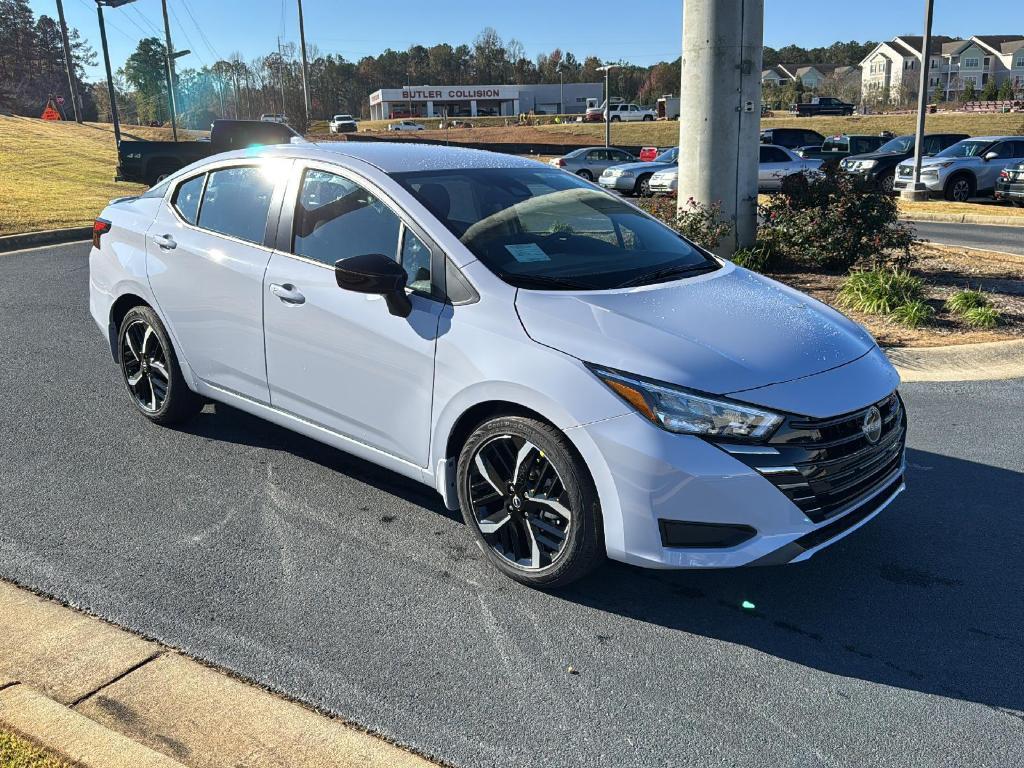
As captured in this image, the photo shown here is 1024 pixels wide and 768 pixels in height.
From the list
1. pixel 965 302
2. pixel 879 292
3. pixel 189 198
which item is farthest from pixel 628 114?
pixel 189 198

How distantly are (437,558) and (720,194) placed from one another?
7.57 meters

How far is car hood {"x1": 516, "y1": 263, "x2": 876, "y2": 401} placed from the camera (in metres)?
3.31

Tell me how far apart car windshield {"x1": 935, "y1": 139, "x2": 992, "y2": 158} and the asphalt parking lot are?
19.7 metres

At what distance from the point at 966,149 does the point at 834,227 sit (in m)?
15.2

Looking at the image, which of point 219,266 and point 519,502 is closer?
point 519,502

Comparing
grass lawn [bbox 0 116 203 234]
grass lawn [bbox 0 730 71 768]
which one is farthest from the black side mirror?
grass lawn [bbox 0 116 203 234]

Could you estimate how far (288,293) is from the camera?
435 centimetres

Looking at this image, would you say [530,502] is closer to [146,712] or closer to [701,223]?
[146,712]

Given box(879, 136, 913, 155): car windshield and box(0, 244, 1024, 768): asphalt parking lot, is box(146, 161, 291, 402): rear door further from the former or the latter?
box(879, 136, 913, 155): car windshield

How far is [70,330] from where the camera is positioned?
8188 mm

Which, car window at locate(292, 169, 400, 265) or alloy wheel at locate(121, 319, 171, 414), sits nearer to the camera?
car window at locate(292, 169, 400, 265)

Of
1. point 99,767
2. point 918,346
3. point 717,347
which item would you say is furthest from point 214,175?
point 918,346

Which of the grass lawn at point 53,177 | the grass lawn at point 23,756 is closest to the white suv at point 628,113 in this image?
the grass lawn at point 53,177

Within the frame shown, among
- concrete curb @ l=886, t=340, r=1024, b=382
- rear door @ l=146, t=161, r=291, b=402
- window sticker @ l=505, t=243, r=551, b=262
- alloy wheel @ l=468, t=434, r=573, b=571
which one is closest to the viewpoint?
alloy wheel @ l=468, t=434, r=573, b=571
